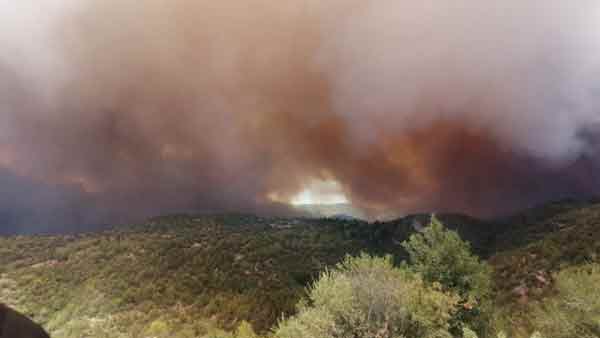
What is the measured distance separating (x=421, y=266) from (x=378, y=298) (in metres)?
11.9

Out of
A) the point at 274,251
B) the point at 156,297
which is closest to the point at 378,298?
the point at 156,297

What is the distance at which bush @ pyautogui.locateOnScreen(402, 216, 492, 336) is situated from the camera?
105 ft

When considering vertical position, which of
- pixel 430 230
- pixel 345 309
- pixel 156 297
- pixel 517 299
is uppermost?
pixel 430 230

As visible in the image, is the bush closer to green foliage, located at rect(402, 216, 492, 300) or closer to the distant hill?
green foliage, located at rect(402, 216, 492, 300)

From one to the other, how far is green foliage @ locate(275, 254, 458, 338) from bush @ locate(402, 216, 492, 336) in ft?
27.2

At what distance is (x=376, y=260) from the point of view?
30.0 metres

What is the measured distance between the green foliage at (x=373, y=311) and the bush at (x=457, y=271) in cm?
828

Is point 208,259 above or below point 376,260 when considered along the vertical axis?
below

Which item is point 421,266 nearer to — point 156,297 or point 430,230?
point 430,230

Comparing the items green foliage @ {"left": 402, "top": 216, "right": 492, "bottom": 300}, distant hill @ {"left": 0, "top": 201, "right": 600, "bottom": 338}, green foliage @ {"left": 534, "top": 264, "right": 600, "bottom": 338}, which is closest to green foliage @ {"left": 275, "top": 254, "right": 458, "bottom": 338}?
green foliage @ {"left": 402, "top": 216, "right": 492, "bottom": 300}

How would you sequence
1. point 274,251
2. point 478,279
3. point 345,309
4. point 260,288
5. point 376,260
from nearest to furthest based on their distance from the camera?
point 345,309 → point 376,260 → point 478,279 → point 260,288 → point 274,251

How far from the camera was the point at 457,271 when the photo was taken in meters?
33.3

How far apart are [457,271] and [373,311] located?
14741mm

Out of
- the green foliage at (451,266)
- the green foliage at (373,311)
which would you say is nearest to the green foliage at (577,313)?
the green foliage at (451,266)
